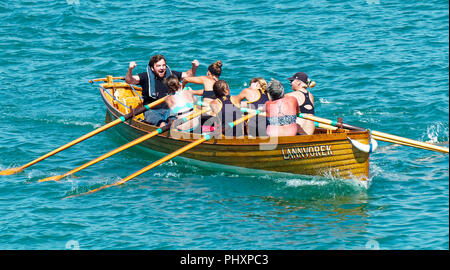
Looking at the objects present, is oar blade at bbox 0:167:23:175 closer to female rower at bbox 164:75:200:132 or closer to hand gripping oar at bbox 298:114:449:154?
female rower at bbox 164:75:200:132

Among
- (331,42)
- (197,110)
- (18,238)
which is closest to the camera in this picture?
(18,238)

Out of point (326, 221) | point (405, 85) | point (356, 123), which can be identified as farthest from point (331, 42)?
point (326, 221)

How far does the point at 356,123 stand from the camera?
65.1 feet

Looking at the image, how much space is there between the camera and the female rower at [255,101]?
52.3 feet

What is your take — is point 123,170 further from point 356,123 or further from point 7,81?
point 7,81

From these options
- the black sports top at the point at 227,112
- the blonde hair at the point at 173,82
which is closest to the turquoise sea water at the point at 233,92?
the black sports top at the point at 227,112

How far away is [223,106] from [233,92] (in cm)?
406

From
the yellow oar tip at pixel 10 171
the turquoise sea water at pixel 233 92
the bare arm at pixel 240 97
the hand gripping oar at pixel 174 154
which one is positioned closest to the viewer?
the turquoise sea water at pixel 233 92

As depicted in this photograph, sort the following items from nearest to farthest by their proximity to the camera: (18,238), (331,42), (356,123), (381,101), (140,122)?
(18,238) < (140,122) < (356,123) < (381,101) < (331,42)

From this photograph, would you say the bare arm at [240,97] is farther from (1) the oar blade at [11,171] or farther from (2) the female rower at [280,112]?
(1) the oar blade at [11,171]

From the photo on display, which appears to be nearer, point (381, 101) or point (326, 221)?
point (326, 221)

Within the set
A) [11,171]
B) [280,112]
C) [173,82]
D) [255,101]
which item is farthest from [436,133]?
[11,171]

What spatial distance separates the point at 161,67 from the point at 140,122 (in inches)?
62.1

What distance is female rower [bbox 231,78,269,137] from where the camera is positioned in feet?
52.3
